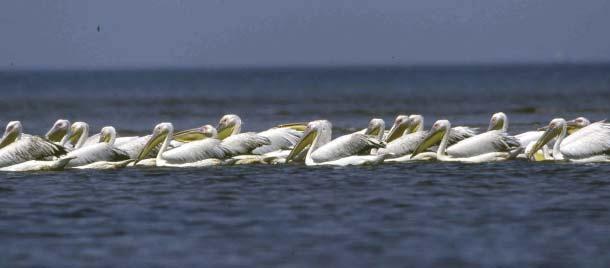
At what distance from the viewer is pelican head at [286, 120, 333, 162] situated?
590 inches

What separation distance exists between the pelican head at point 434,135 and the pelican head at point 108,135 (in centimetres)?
325

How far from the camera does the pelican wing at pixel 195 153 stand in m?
14.6

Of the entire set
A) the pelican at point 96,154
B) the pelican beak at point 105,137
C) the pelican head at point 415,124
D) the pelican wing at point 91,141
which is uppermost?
the pelican head at point 415,124

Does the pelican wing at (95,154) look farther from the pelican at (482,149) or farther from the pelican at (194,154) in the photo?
the pelican at (482,149)

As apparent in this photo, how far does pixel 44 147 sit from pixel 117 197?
2642mm

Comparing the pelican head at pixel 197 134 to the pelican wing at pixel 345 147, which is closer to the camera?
the pelican wing at pixel 345 147

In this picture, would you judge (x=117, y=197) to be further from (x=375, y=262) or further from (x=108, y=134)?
(x=375, y=262)

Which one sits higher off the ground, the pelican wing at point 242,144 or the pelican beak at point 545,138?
the pelican beak at point 545,138

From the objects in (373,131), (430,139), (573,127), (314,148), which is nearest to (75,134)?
(314,148)

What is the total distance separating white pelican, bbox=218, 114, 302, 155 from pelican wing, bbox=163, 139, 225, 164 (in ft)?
0.55

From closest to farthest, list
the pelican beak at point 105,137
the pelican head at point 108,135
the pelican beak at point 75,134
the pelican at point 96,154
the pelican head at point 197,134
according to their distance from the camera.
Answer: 1. the pelican at point 96,154
2. the pelican head at point 108,135
3. the pelican beak at point 105,137
4. the pelican head at point 197,134
5. the pelican beak at point 75,134

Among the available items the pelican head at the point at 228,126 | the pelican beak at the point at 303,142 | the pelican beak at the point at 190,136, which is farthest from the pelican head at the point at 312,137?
the pelican beak at the point at 190,136

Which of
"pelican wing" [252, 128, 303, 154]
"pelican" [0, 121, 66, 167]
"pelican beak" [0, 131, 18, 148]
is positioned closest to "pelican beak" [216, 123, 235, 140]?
"pelican wing" [252, 128, 303, 154]

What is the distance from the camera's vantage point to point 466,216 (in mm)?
10383
